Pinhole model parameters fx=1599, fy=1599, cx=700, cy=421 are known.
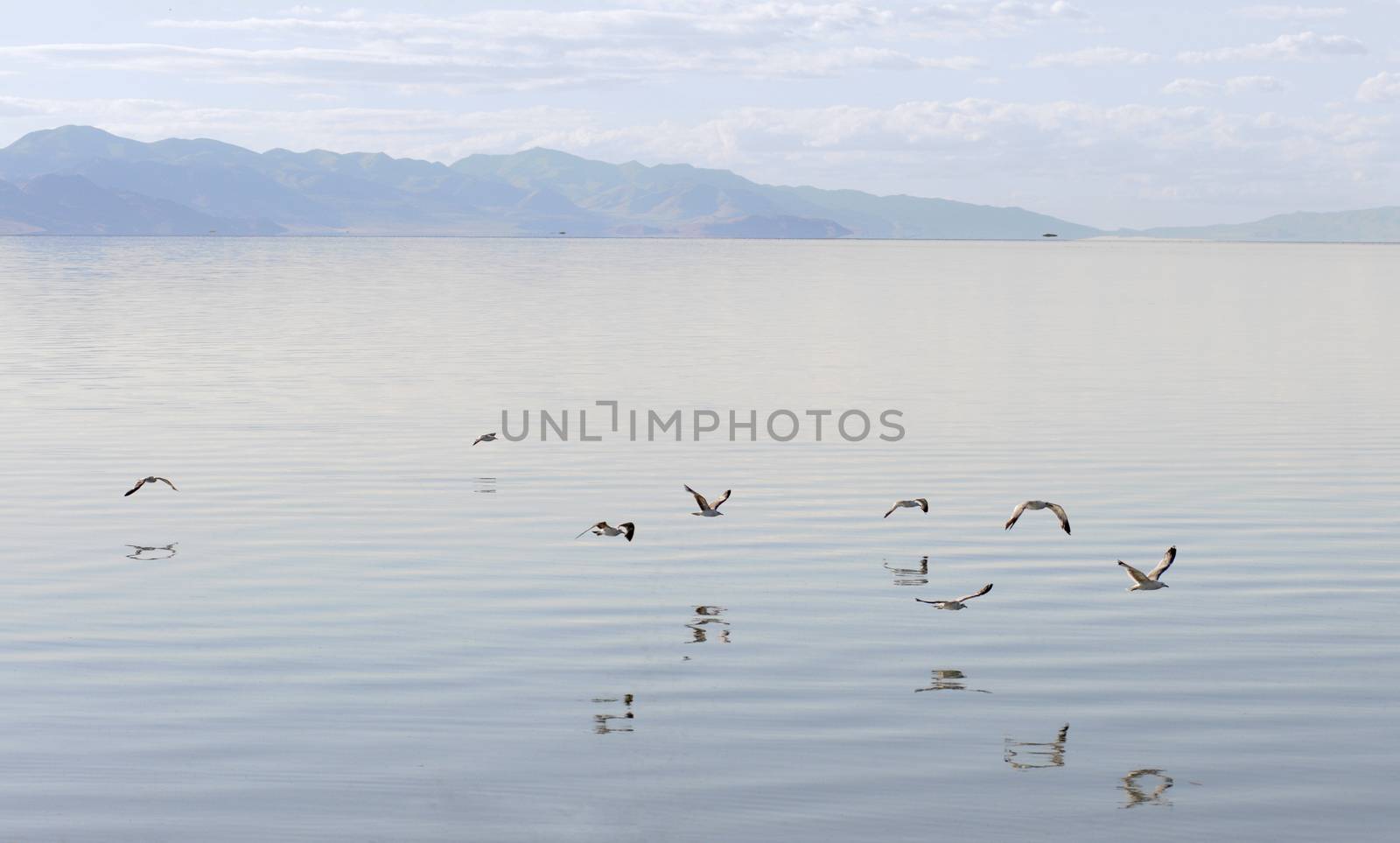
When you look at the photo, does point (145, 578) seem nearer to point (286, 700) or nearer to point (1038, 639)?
point (286, 700)

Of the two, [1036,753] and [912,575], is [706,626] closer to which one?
[912,575]

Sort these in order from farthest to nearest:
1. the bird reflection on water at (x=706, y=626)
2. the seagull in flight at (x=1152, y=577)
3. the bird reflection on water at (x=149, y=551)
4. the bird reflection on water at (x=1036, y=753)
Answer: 1. the bird reflection on water at (x=149, y=551)
2. the bird reflection on water at (x=706, y=626)
3. the seagull in flight at (x=1152, y=577)
4. the bird reflection on water at (x=1036, y=753)

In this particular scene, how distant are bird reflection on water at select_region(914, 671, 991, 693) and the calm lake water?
80mm

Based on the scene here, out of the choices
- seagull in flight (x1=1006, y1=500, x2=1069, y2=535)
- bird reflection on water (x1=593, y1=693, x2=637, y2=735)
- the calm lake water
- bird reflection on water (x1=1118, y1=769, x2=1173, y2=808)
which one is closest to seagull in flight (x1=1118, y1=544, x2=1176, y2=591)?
the calm lake water

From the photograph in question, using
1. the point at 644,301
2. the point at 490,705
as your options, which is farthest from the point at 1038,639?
the point at 644,301

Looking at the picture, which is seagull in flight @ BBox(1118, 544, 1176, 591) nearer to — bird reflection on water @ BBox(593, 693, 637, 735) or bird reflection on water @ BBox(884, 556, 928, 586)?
bird reflection on water @ BBox(884, 556, 928, 586)

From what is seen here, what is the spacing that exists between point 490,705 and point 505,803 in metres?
3.10

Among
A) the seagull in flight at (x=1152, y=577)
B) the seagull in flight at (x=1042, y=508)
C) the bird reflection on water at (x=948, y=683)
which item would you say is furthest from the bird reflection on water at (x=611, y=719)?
the seagull in flight at (x=1042, y=508)

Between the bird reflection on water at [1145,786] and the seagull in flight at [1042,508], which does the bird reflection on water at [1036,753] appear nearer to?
the bird reflection on water at [1145,786]

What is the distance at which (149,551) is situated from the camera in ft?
92.9

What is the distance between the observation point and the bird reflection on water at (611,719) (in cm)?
1830

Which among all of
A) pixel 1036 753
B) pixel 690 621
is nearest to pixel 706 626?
pixel 690 621

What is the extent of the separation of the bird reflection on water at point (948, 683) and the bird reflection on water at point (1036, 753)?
1.93 meters

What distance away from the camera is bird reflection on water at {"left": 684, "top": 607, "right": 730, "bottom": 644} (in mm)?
22297
